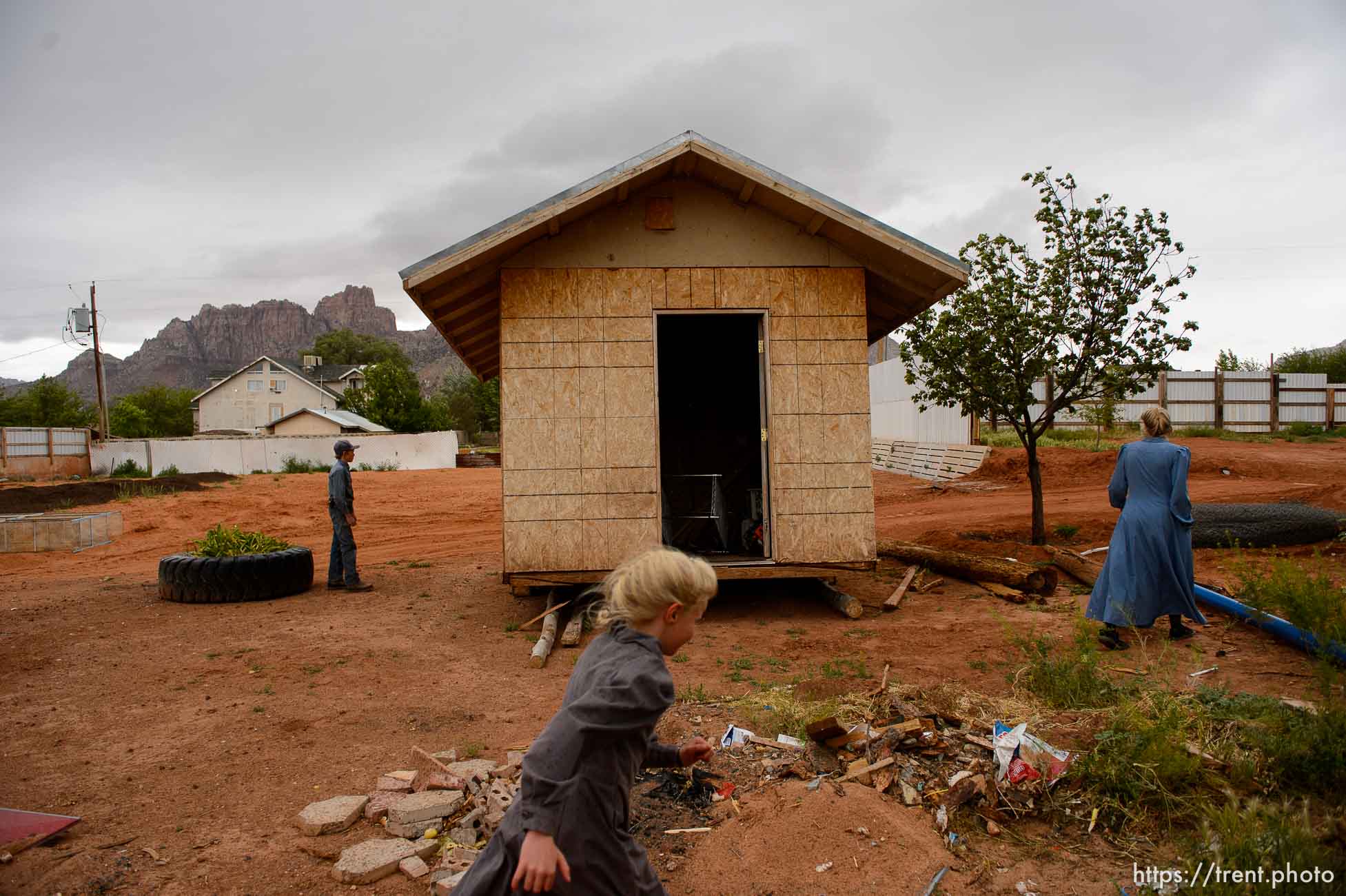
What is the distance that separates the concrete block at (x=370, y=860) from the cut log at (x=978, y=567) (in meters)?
7.48

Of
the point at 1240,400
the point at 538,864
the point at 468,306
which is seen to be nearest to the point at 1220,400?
the point at 1240,400

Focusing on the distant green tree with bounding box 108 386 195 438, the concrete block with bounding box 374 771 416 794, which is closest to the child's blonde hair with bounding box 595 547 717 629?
the concrete block with bounding box 374 771 416 794

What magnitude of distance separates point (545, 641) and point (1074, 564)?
258 inches

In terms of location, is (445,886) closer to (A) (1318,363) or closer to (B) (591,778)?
(B) (591,778)

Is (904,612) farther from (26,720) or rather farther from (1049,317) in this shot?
(26,720)

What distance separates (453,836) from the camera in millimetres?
4047

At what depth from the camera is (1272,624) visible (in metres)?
6.49

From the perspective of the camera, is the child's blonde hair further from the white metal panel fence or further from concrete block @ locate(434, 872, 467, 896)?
the white metal panel fence

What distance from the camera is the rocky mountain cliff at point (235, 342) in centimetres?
16062

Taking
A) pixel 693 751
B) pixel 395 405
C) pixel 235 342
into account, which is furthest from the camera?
pixel 235 342

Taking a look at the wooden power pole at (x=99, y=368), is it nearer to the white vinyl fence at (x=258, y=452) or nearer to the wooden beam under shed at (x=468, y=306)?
the white vinyl fence at (x=258, y=452)

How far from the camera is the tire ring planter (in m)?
10.2

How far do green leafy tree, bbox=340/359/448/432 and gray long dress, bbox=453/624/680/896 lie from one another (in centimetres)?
5934

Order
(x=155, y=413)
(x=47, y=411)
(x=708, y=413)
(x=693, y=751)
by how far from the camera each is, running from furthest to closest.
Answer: (x=155, y=413) → (x=47, y=411) → (x=708, y=413) → (x=693, y=751)
